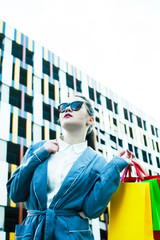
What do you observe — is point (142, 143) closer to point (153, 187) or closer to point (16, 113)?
point (16, 113)

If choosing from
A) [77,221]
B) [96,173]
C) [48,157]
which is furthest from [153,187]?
[48,157]

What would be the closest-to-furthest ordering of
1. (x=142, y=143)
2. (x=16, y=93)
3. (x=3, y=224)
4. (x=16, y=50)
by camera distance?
(x=3, y=224), (x=16, y=93), (x=16, y=50), (x=142, y=143)

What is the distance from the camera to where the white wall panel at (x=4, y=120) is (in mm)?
19266

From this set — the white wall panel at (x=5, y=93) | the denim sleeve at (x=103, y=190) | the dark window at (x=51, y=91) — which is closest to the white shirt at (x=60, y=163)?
the denim sleeve at (x=103, y=190)

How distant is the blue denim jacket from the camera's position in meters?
2.04

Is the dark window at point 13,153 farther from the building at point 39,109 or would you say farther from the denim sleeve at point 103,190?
the denim sleeve at point 103,190

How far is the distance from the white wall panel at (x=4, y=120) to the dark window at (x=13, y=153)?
2.79ft

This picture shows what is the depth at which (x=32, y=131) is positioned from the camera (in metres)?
21.6

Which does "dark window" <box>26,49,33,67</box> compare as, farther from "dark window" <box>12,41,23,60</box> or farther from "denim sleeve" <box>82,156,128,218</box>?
"denim sleeve" <box>82,156,128,218</box>

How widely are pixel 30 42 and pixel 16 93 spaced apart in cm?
546

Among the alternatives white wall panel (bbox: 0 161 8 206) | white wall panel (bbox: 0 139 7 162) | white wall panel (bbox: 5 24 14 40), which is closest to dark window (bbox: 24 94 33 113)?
white wall panel (bbox: 0 139 7 162)

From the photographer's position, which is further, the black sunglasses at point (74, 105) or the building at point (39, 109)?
the building at point (39, 109)

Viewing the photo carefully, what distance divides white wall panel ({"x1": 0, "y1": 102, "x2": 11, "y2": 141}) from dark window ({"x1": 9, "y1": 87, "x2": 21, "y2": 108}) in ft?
4.65

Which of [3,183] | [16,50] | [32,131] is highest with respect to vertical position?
[16,50]
